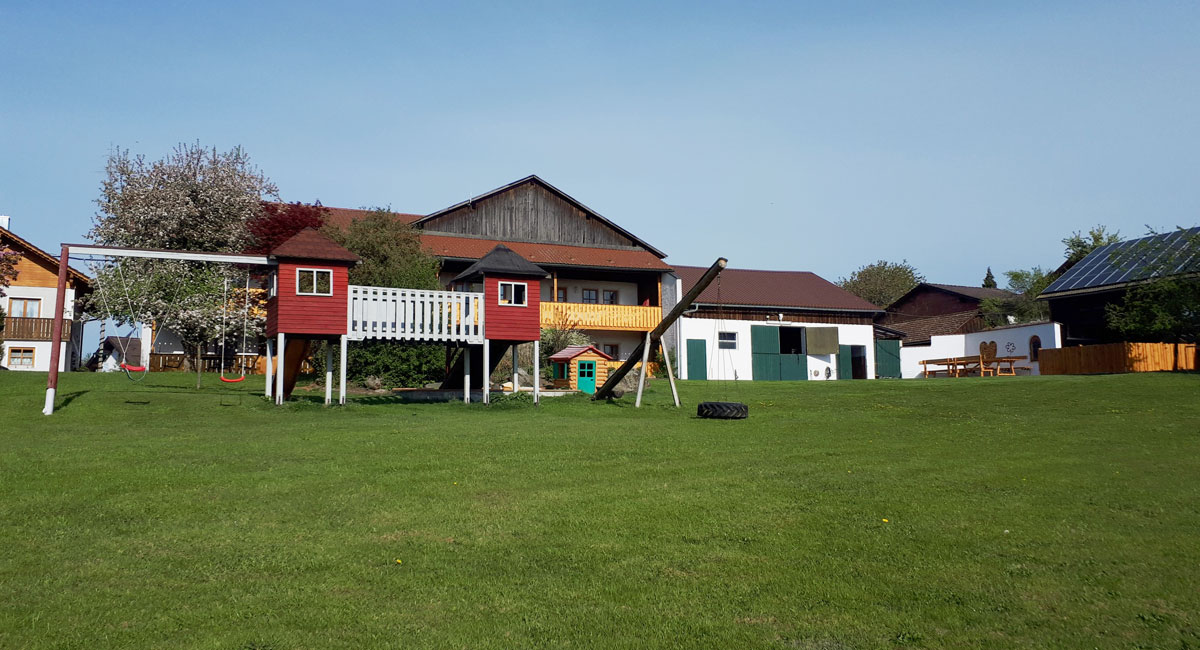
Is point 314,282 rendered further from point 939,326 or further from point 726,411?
point 939,326

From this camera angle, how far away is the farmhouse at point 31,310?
39844 mm

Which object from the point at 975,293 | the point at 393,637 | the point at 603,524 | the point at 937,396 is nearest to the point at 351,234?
the point at 937,396

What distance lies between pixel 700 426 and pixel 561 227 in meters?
27.7

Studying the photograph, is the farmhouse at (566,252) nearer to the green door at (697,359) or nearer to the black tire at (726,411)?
the green door at (697,359)

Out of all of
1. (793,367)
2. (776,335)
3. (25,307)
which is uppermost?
(25,307)

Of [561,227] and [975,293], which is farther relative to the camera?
[975,293]

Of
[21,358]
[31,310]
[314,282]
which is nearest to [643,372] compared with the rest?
[314,282]

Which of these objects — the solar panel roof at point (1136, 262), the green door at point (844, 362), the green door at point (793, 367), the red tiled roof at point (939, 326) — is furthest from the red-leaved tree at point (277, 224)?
the red tiled roof at point (939, 326)

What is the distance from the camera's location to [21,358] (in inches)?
1610

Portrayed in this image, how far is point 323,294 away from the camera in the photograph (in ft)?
70.8

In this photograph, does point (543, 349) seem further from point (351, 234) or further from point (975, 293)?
point (975, 293)

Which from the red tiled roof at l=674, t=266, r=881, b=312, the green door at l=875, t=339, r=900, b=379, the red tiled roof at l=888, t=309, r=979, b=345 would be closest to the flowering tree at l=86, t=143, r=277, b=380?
the red tiled roof at l=674, t=266, r=881, b=312

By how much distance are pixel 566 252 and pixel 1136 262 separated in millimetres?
26685

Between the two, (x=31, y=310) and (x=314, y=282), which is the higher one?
(x=31, y=310)
